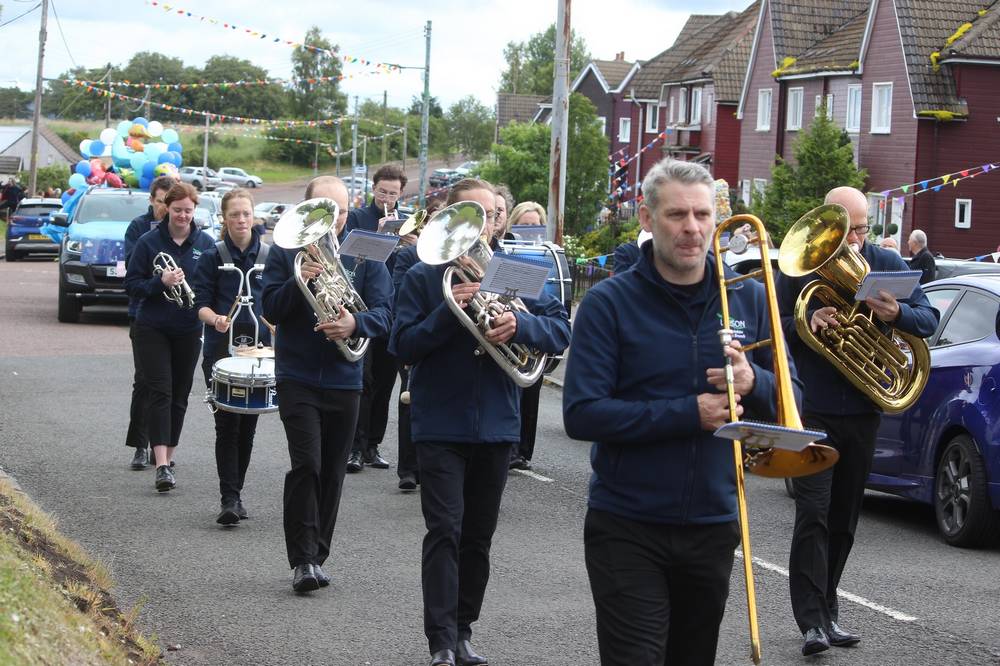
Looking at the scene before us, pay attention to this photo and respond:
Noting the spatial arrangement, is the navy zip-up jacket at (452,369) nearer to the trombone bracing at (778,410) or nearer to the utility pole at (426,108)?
the trombone bracing at (778,410)

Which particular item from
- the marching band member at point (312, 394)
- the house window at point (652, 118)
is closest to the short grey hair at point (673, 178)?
the marching band member at point (312, 394)

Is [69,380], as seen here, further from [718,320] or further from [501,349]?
[718,320]

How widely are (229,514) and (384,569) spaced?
140 centimetres

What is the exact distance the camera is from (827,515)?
6.46 m

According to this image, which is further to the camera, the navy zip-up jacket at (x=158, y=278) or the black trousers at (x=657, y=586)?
the navy zip-up jacket at (x=158, y=278)

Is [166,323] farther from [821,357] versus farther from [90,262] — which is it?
[90,262]

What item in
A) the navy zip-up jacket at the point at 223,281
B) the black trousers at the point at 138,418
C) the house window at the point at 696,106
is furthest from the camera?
the house window at the point at 696,106

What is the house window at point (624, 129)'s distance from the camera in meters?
74.4

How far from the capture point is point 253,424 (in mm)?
9016

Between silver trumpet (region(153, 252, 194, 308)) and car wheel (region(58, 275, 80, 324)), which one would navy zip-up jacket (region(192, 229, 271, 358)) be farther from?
car wheel (region(58, 275, 80, 324))

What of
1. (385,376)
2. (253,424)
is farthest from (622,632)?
(385,376)

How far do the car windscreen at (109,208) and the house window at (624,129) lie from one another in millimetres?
52656

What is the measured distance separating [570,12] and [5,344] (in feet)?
29.2

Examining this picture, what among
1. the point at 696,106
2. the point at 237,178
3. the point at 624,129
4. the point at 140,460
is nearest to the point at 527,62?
the point at 237,178
